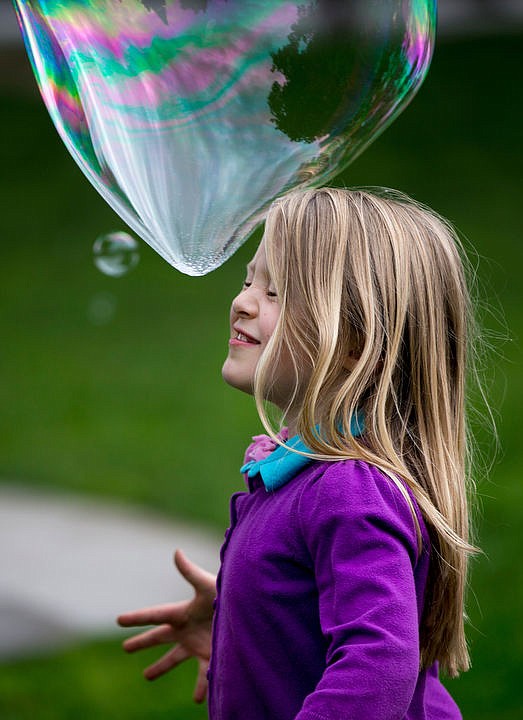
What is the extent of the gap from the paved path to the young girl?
88.4 inches

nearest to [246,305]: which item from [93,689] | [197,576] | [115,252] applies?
[197,576]

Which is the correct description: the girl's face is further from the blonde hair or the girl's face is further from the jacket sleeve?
the jacket sleeve

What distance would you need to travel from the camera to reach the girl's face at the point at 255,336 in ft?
5.96

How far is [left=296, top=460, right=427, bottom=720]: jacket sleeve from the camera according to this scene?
151 centimetres

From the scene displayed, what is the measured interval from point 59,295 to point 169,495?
2997mm

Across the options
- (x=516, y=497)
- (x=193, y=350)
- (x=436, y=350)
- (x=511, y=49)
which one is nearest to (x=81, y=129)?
(x=436, y=350)

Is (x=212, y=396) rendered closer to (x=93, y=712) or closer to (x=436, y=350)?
(x=93, y=712)

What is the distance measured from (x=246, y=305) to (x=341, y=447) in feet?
0.95

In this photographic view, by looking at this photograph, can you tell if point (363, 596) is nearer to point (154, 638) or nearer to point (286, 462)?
point (286, 462)

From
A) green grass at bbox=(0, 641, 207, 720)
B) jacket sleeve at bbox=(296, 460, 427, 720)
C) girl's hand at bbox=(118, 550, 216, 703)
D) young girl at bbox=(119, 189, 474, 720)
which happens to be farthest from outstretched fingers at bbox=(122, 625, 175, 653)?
green grass at bbox=(0, 641, 207, 720)

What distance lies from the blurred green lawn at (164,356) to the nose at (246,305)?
163 cm

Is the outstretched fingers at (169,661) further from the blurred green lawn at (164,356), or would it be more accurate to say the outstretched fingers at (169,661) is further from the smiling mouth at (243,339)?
the blurred green lawn at (164,356)

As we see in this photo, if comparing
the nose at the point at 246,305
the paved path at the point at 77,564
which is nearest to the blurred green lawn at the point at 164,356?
the paved path at the point at 77,564

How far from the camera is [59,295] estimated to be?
26.1 ft
